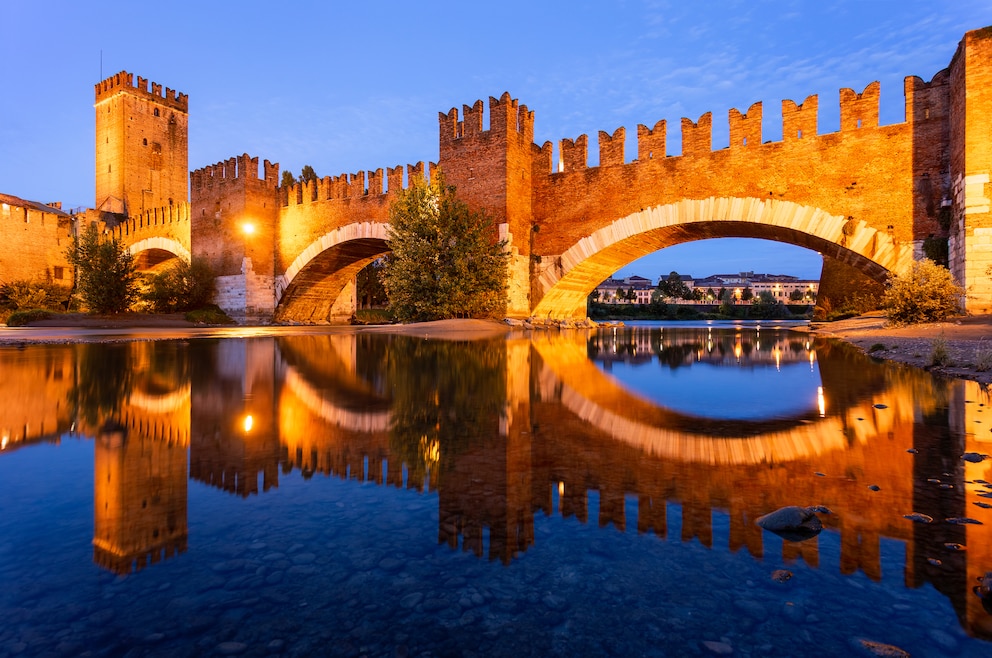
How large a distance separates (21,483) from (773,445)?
11.5 feet

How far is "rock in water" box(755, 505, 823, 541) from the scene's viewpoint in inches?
70.7

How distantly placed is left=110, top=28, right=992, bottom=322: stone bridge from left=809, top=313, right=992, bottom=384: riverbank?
172 cm

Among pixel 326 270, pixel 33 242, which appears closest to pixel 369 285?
pixel 326 270

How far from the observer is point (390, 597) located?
137 cm

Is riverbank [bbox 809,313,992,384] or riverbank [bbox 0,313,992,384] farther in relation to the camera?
riverbank [bbox 0,313,992,384]

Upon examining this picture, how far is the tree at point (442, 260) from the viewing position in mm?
16266

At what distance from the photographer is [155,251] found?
103 feet

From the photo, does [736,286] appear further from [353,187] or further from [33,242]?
[33,242]

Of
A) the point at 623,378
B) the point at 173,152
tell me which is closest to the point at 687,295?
the point at 173,152

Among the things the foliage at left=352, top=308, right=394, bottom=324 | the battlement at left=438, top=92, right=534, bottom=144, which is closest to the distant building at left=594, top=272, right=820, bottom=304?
the foliage at left=352, top=308, right=394, bottom=324

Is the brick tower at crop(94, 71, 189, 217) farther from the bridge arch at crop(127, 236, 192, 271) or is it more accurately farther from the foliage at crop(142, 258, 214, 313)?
the foliage at crop(142, 258, 214, 313)

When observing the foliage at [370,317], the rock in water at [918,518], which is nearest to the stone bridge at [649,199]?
the foliage at [370,317]

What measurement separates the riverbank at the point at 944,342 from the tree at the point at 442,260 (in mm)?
9453

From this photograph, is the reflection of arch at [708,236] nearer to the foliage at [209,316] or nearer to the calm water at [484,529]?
the calm water at [484,529]
